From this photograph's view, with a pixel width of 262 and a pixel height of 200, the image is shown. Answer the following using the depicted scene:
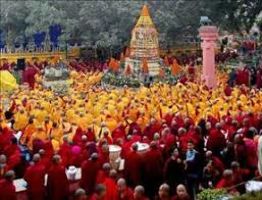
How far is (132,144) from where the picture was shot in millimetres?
12805

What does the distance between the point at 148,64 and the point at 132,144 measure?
51.0 ft

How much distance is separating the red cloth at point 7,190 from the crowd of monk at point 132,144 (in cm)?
2

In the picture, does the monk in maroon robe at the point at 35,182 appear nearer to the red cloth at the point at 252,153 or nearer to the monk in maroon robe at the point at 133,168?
the monk in maroon robe at the point at 133,168

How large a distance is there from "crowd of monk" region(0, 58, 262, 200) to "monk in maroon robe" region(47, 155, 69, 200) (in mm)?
16

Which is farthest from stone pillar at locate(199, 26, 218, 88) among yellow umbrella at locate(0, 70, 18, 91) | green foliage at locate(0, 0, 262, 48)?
green foliage at locate(0, 0, 262, 48)

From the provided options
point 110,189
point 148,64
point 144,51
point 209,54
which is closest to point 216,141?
point 110,189

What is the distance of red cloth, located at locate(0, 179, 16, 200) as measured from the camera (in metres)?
10.3

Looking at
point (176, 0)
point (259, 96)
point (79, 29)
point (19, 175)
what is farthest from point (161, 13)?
point (19, 175)

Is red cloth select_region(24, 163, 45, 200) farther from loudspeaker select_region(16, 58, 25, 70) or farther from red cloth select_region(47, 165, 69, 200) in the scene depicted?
loudspeaker select_region(16, 58, 25, 70)

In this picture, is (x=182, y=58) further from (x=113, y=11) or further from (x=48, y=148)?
(x=48, y=148)

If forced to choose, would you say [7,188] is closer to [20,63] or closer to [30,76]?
[30,76]

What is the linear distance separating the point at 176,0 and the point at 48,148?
2752 centimetres

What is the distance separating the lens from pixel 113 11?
37.9m

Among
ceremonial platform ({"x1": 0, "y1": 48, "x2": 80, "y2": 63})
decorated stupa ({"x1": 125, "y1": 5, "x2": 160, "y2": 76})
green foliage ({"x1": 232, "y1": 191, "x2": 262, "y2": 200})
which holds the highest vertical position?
decorated stupa ({"x1": 125, "y1": 5, "x2": 160, "y2": 76})
